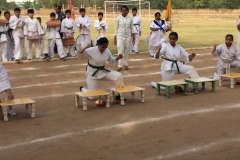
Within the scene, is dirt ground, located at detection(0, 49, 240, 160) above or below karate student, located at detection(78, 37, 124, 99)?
below

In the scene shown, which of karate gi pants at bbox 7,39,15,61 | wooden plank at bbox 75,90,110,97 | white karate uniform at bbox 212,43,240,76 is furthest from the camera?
karate gi pants at bbox 7,39,15,61

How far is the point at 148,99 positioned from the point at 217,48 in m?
2.77

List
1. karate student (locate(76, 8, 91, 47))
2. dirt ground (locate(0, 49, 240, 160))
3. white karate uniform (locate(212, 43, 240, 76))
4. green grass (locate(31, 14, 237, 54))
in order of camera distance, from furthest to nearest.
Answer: green grass (locate(31, 14, 237, 54))
karate student (locate(76, 8, 91, 47))
white karate uniform (locate(212, 43, 240, 76))
dirt ground (locate(0, 49, 240, 160))

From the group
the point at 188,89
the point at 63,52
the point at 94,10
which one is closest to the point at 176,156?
the point at 188,89

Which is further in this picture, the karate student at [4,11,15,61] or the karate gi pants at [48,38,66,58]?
the karate gi pants at [48,38,66,58]

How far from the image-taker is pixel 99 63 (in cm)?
864

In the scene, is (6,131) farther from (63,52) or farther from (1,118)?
(63,52)

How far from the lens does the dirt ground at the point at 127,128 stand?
568 centimetres

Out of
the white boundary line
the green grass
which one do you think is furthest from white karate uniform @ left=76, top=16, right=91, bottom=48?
the white boundary line

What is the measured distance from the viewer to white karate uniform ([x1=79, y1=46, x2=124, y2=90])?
28.0 ft

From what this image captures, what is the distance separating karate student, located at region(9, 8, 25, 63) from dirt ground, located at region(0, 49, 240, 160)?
403cm

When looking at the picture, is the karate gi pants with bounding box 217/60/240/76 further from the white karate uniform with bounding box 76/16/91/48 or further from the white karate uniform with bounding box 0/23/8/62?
the white karate uniform with bounding box 0/23/8/62

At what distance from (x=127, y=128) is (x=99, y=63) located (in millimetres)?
2224

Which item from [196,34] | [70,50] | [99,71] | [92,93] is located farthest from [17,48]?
[196,34]
